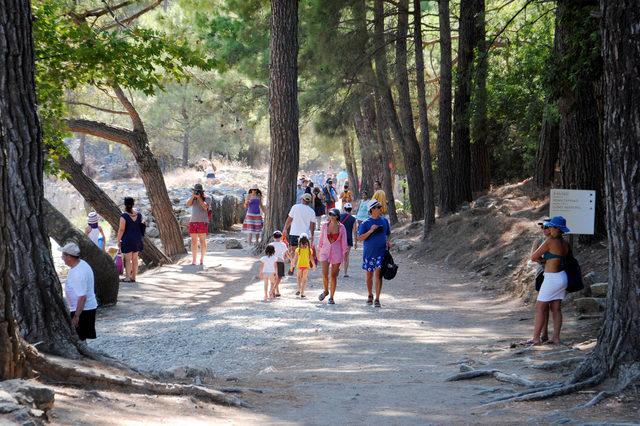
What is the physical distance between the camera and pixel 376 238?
15.0 m

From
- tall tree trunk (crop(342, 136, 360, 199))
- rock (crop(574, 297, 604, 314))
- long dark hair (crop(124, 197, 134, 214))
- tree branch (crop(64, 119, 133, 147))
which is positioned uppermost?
tall tree trunk (crop(342, 136, 360, 199))

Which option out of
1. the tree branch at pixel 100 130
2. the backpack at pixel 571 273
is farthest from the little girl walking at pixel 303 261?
the tree branch at pixel 100 130

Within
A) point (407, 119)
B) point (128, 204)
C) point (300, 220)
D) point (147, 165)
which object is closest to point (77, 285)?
point (128, 204)

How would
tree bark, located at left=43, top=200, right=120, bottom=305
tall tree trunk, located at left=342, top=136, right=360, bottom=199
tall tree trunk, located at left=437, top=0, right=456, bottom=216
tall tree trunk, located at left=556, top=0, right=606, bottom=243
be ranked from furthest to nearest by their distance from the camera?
tall tree trunk, located at left=342, top=136, right=360, bottom=199 < tall tree trunk, located at left=437, top=0, right=456, bottom=216 < tall tree trunk, located at left=556, top=0, right=606, bottom=243 < tree bark, located at left=43, top=200, right=120, bottom=305

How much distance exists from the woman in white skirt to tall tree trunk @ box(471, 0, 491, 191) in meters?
8.35

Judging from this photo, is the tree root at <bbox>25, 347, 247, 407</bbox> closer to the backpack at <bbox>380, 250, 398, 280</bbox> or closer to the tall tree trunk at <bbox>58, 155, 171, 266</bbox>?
the backpack at <bbox>380, 250, 398, 280</bbox>

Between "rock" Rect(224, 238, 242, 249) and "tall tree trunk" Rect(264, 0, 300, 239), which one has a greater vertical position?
"tall tree trunk" Rect(264, 0, 300, 239)

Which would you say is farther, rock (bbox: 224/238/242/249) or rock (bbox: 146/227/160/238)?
rock (bbox: 146/227/160/238)

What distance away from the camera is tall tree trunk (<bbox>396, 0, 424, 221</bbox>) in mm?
26438

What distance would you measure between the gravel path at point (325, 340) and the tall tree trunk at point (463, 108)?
649 cm

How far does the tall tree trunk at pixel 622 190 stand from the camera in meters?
7.80

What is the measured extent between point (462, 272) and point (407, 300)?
4.35 metres

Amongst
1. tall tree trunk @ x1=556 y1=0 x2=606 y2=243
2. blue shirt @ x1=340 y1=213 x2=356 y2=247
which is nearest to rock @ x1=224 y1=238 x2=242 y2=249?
blue shirt @ x1=340 y1=213 x2=356 y2=247

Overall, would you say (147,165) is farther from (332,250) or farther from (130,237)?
(332,250)
